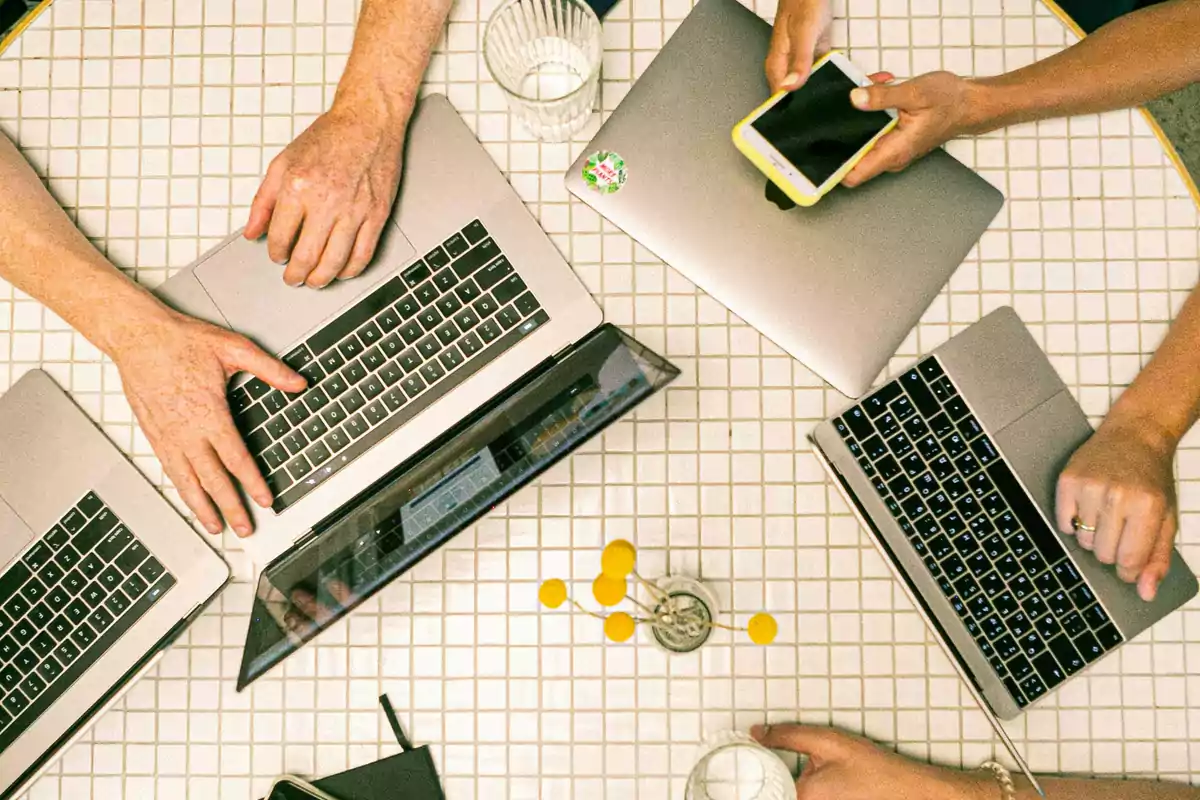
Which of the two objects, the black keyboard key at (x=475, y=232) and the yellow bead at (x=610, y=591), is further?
the black keyboard key at (x=475, y=232)

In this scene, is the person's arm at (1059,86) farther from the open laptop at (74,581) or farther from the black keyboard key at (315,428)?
the open laptop at (74,581)

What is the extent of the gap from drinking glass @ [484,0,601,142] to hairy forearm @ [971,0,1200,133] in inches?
18.7

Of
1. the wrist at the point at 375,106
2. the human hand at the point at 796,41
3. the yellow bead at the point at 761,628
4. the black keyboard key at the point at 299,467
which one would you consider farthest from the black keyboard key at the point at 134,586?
the human hand at the point at 796,41

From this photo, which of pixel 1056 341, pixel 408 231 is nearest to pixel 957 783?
pixel 1056 341

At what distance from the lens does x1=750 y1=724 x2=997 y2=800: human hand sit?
1017mm

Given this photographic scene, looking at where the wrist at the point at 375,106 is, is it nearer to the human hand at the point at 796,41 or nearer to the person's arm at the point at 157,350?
the person's arm at the point at 157,350

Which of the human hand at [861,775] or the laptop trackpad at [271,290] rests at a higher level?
the laptop trackpad at [271,290]

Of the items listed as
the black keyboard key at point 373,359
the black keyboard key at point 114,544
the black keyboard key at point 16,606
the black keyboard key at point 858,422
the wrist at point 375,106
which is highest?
the wrist at point 375,106

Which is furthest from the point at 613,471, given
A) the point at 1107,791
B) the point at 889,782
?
the point at 1107,791

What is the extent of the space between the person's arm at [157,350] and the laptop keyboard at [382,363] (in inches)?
1.2

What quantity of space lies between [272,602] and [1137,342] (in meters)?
1.08

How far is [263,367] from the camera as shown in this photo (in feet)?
3.34

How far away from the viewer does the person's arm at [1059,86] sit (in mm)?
1015

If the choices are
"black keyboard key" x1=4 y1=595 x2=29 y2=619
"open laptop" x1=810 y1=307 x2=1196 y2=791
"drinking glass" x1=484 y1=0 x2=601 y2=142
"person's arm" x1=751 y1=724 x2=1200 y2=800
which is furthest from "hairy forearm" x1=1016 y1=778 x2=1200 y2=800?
"black keyboard key" x1=4 y1=595 x2=29 y2=619
